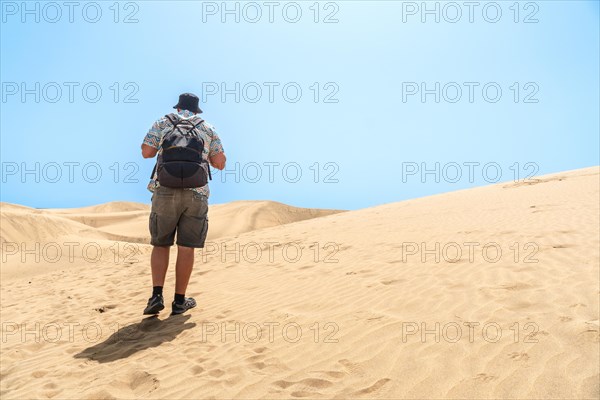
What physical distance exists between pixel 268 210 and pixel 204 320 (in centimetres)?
2855

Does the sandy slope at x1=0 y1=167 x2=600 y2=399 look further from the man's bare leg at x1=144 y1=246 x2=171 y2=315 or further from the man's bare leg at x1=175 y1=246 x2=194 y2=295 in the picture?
the man's bare leg at x1=175 y1=246 x2=194 y2=295

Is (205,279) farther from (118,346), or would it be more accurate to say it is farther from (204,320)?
(118,346)

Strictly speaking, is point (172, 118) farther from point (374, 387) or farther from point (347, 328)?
point (374, 387)

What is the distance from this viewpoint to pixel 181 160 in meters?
3.94

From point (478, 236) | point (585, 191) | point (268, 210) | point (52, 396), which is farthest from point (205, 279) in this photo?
point (268, 210)

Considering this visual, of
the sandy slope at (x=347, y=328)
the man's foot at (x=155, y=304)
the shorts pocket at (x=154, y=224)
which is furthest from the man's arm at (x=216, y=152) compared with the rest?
the sandy slope at (x=347, y=328)

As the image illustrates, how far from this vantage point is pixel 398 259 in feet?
20.2

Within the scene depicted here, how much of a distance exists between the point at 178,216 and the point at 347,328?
1924mm

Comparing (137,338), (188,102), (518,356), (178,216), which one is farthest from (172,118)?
(518,356)

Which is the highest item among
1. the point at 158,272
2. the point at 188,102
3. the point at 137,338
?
the point at 188,102

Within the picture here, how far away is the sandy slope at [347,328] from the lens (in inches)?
107

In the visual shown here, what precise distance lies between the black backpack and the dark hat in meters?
0.36

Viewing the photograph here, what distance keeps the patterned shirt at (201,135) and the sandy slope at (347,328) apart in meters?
1.40

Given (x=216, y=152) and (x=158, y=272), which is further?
(x=216, y=152)
